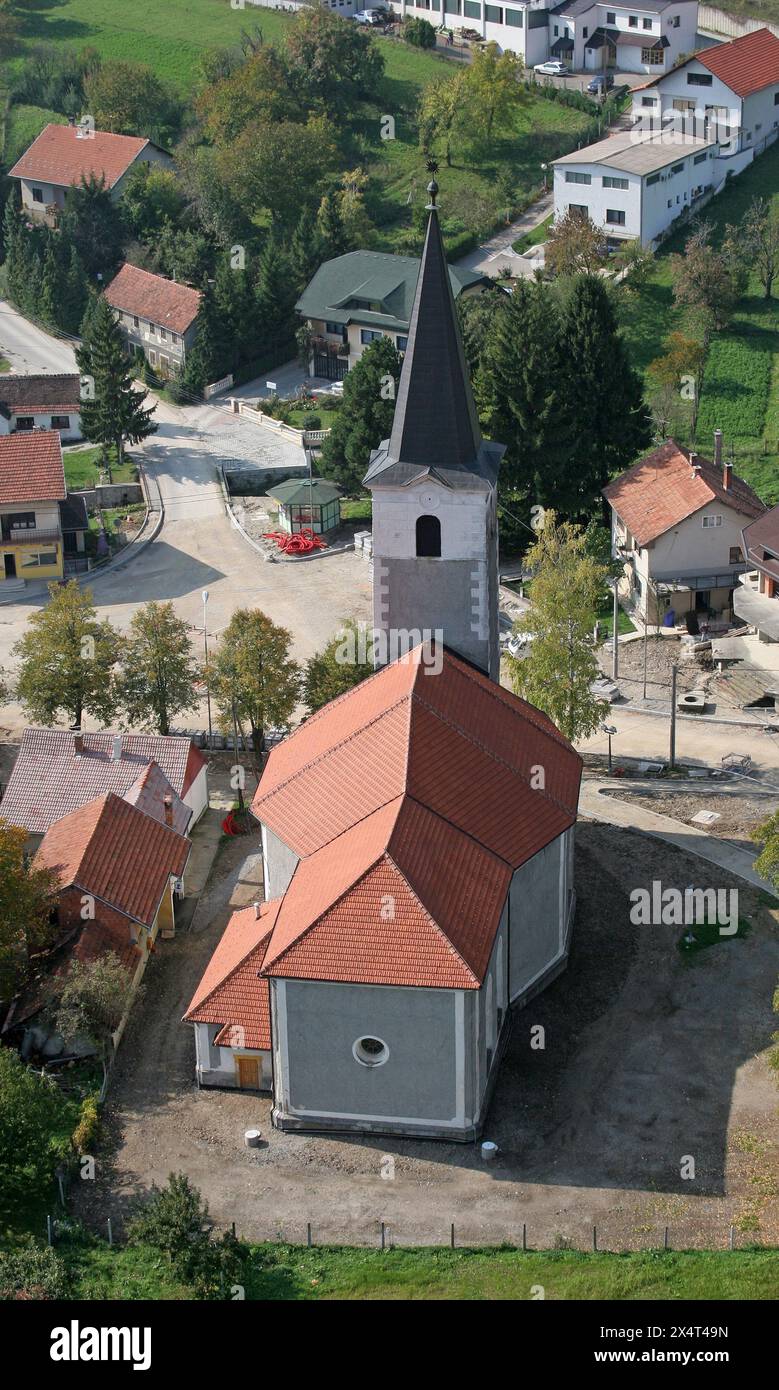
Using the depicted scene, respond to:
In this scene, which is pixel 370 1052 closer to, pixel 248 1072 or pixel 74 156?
pixel 248 1072

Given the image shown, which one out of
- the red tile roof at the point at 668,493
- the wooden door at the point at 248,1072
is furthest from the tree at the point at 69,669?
the red tile roof at the point at 668,493

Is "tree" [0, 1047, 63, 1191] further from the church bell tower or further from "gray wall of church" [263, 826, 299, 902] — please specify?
the church bell tower

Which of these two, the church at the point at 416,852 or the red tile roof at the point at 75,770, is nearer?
the church at the point at 416,852

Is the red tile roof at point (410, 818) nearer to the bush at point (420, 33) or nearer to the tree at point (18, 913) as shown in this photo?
the tree at point (18, 913)

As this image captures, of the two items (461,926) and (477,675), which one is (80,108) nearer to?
(477,675)

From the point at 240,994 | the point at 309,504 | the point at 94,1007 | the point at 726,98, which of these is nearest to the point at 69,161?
the point at 726,98

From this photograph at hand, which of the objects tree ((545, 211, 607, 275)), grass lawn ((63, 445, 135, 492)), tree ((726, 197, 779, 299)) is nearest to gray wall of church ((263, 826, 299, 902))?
grass lawn ((63, 445, 135, 492))
